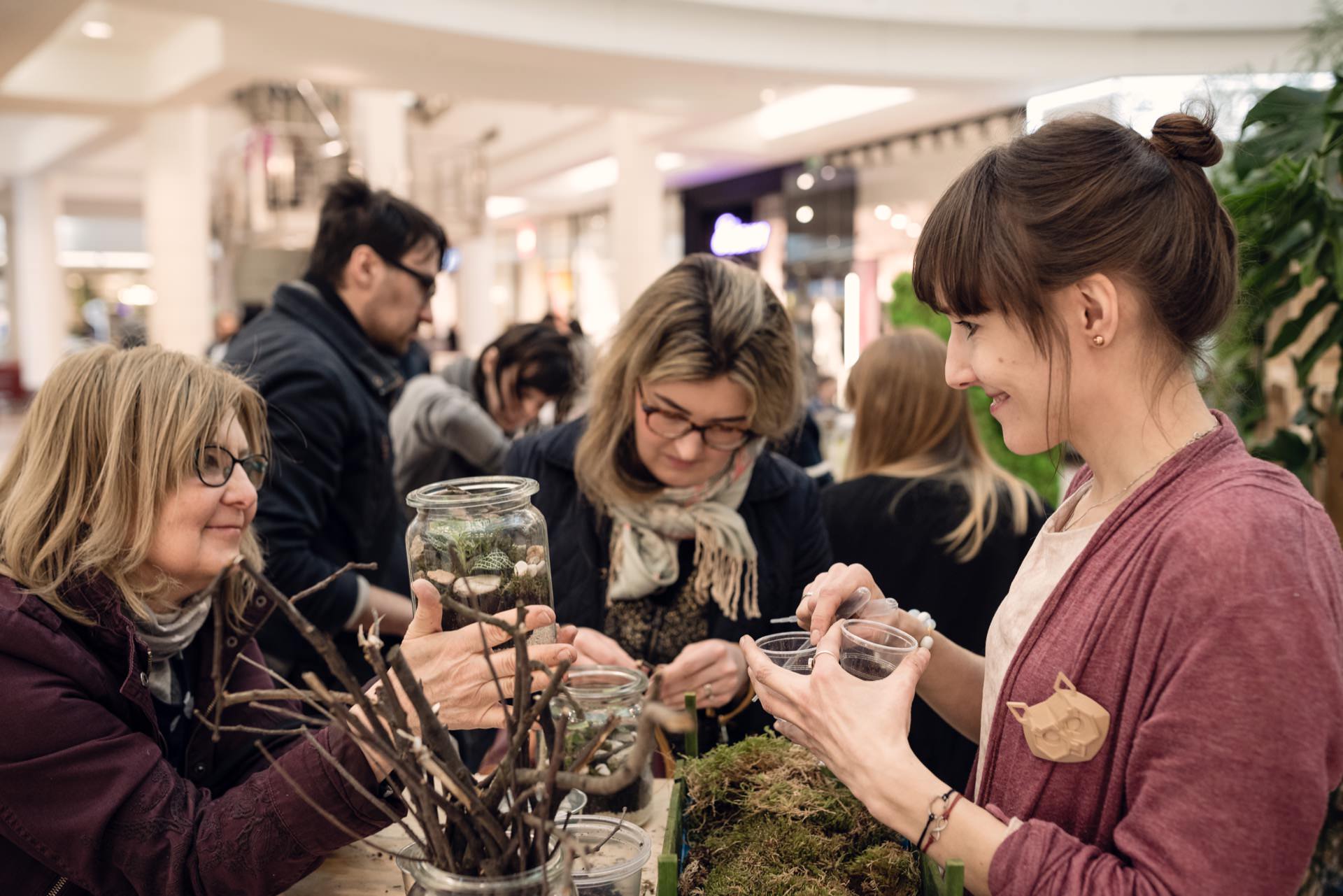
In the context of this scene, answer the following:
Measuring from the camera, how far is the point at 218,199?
12.9 meters

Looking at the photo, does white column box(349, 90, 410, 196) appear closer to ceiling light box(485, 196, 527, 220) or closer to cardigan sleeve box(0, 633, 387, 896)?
ceiling light box(485, 196, 527, 220)

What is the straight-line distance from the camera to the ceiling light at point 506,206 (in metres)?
19.2

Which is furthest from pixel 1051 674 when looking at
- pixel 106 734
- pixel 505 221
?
pixel 505 221

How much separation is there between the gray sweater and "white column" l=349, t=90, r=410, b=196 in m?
7.07

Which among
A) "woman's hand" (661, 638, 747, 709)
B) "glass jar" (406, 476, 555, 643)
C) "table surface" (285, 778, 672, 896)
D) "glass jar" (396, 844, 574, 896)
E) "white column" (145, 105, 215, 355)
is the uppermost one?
"white column" (145, 105, 215, 355)

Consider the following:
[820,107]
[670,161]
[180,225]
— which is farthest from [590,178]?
[180,225]

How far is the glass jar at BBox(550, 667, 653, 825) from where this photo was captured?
4.61 feet

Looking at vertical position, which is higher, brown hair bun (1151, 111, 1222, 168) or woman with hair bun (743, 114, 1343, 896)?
brown hair bun (1151, 111, 1222, 168)

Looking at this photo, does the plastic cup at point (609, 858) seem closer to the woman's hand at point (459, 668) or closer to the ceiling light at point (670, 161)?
the woman's hand at point (459, 668)

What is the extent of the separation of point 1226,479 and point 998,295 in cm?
30

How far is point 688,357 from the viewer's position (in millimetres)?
1963

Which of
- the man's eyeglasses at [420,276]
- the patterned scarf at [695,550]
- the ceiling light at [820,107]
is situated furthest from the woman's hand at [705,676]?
the ceiling light at [820,107]

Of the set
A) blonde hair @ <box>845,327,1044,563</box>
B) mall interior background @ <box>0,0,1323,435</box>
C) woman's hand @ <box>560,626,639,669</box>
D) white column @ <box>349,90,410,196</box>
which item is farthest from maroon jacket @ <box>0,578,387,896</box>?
white column @ <box>349,90,410,196</box>

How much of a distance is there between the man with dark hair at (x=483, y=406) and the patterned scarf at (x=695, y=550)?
1.61m
